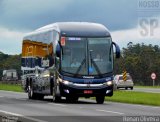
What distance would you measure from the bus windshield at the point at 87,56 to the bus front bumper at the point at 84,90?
0.59m

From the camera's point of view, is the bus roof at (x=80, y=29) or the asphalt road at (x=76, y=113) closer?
the asphalt road at (x=76, y=113)

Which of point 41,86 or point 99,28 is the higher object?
point 99,28

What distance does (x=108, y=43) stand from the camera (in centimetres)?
2923

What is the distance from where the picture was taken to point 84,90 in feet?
94.8

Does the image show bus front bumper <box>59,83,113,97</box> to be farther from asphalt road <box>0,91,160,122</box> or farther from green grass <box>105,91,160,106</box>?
asphalt road <box>0,91,160,122</box>

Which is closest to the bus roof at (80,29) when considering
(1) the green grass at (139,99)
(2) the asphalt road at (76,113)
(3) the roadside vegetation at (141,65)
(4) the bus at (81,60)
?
(4) the bus at (81,60)

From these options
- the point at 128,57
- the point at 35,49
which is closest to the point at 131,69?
the point at 128,57

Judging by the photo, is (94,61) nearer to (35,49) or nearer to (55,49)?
(55,49)

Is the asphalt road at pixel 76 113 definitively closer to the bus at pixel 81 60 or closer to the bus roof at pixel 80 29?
the bus at pixel 81 60

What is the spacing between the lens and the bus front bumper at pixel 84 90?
94.2ft

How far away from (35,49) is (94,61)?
20.6 ft

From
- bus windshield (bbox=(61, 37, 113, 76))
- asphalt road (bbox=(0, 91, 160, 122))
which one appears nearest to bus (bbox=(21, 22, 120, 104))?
bus windshield (bbox=(61, 37, 113, 76))

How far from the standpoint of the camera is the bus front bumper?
28703 mm

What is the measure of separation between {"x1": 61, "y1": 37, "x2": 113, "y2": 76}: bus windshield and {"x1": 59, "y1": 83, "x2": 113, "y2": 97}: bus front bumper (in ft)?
1.93
